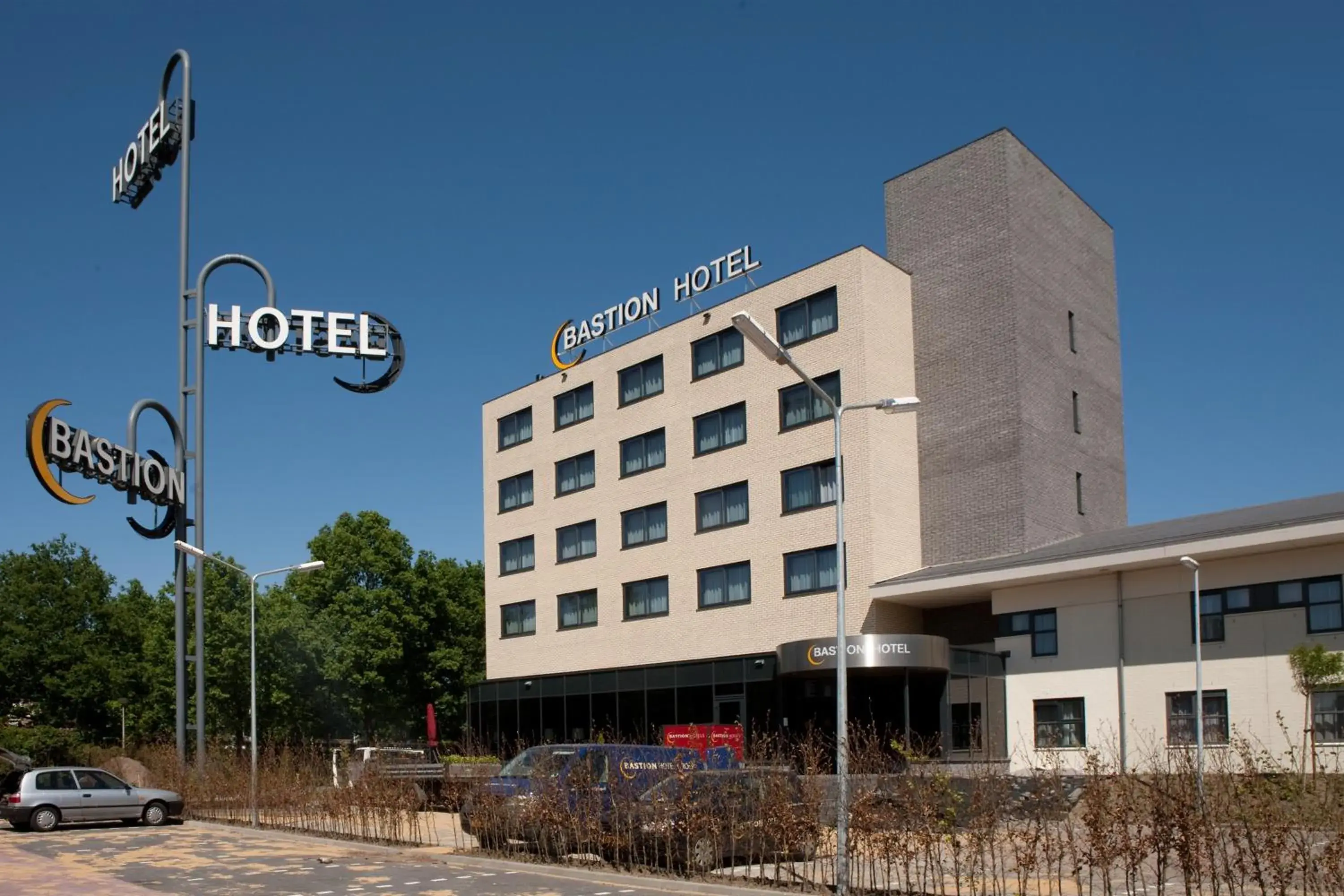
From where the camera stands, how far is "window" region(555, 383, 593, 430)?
55.0 meters

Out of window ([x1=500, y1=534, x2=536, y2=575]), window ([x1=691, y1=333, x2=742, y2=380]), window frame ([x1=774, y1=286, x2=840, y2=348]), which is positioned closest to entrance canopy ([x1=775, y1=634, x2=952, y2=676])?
window frame ([x1=774, y1=286, x2=840, y2=348])

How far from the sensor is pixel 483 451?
61000mm

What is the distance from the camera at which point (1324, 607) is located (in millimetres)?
34438

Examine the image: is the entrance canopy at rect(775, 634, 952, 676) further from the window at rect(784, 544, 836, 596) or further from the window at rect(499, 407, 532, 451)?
the window at rect(499, 407, 532, 451)

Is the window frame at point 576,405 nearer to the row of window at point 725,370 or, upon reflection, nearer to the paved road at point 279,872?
the row of window at point 725,370

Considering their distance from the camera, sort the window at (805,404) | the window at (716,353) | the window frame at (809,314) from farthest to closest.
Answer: the window at (716,353), the window frame at (809,314), the window at (805,404)

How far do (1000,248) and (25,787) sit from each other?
107ft

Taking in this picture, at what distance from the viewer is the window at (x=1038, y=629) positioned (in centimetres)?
3994

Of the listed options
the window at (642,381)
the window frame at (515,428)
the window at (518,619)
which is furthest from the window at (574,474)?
the window at (518,619)

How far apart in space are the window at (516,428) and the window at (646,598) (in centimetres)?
979

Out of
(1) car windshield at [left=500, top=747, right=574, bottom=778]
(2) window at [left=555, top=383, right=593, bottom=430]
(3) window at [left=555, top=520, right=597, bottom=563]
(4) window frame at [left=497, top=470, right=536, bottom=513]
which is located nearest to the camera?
(1) car windshield at [left=500, top=747, right=574, bottom=778]

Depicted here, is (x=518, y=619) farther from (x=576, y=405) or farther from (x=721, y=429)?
(x=721, y=429)

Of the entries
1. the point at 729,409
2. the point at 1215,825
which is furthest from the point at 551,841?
the point at 729,409

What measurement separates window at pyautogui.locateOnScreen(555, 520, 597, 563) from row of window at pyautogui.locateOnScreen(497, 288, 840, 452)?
4.25 metres
